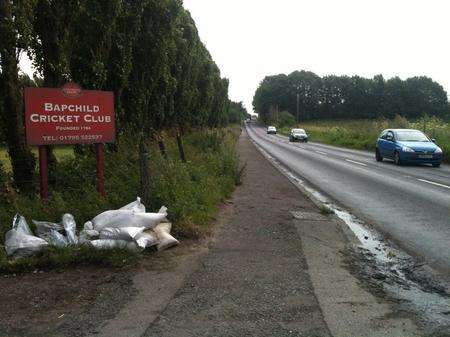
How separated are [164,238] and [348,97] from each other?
14827 centimetres

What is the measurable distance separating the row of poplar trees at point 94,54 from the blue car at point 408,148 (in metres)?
12.0

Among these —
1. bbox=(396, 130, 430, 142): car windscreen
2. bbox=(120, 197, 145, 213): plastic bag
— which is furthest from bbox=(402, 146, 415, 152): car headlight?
bbox=(120, 197, 145, 213): plastic bag

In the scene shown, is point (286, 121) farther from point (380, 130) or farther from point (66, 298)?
point (66, 298)

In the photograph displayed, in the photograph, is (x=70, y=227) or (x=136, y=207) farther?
(x=136, y=207)

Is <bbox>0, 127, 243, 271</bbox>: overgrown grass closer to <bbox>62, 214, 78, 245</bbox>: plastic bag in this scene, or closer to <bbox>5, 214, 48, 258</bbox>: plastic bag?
<bbox>5, 214, 48, 258</bbox>: plastic bag

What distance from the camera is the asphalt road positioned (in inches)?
298

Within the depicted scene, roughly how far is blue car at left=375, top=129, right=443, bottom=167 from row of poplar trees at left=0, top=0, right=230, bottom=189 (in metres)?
12.0

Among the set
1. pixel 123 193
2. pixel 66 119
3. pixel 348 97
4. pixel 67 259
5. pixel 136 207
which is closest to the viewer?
pixel 67 259

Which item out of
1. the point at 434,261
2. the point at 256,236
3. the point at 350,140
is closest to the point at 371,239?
the point at 434,261

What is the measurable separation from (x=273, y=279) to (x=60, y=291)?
6.85ft

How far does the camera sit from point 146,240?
19.9 ft

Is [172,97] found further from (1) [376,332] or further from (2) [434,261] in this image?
(1) [376,332]

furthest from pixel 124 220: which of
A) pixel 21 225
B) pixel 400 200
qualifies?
A: pixel 400 200

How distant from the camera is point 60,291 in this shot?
15.9 feet
